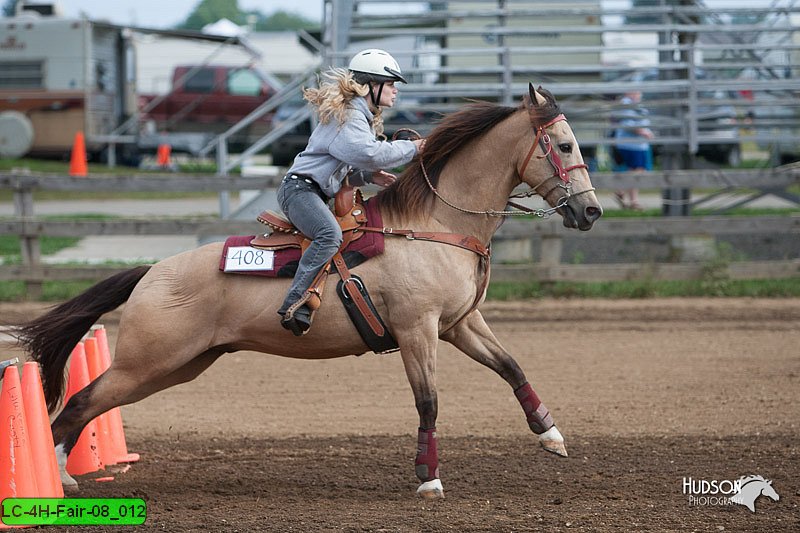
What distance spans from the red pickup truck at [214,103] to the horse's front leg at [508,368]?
22743mm

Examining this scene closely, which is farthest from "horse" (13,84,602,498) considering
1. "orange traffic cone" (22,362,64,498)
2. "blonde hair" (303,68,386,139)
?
"blonde hair" (303,68,386,139)

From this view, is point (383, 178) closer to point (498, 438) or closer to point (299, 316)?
point (299, 316)

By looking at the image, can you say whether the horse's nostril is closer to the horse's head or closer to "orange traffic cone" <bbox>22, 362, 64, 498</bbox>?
the horse's head

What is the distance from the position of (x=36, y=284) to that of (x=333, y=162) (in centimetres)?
794

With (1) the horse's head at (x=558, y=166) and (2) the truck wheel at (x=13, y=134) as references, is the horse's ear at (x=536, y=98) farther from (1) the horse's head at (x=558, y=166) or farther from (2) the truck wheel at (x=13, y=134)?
(2) the truck wheel at (x=13, y=134)

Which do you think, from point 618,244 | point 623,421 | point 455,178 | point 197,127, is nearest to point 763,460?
point 623,421

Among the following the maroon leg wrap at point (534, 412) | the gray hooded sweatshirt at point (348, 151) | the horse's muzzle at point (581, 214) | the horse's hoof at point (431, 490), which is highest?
the gray hooded sweatshirt at point (348, 151)

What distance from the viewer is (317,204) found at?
19.7 ft

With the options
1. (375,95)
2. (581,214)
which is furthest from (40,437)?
(581,214)

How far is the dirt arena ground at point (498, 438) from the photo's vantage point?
5578 millimetres

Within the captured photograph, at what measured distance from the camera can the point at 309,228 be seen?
19.7ft

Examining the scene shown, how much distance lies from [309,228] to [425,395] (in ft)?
3.99

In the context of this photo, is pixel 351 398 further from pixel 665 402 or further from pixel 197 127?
pixel 197 127

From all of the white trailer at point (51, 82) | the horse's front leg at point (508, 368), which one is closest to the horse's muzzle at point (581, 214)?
the horse's front leg at point (508, 368)
